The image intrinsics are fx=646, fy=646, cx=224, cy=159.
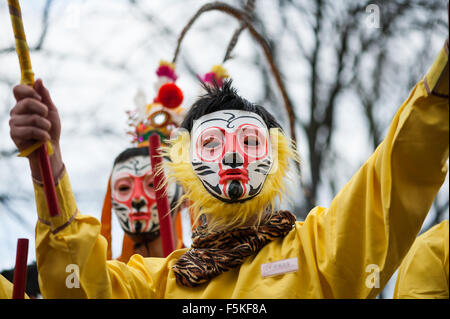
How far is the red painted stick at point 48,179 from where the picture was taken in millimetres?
2334

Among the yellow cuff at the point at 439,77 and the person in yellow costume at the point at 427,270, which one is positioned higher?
the yellow cuff at the point at 439,77

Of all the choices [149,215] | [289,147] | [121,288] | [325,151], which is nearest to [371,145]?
[325,151]

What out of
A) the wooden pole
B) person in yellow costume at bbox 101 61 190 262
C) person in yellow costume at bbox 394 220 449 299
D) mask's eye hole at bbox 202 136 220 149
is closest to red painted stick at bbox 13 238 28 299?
the wooden pole

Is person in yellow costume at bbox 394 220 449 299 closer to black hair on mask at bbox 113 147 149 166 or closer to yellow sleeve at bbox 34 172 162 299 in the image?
yellow sleeve at bbox 34 172 162 299

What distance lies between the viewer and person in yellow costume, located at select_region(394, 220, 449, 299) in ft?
10.3

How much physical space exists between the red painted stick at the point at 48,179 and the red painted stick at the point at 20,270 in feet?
1.07

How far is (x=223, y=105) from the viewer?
3158 mm

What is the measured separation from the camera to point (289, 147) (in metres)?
3.17

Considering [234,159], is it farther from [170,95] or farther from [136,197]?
[170,95]

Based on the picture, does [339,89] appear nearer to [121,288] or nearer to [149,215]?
[149,215]

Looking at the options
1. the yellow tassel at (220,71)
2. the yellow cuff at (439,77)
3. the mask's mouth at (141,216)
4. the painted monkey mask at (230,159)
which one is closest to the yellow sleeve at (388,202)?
the yellow cuff at (439,77)

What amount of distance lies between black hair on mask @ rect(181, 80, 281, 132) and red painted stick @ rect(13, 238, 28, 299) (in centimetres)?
104

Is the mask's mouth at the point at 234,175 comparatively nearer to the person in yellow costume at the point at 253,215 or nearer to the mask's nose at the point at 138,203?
the person in yellow costume at the point at 253,215

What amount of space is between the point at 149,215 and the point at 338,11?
5.10m
